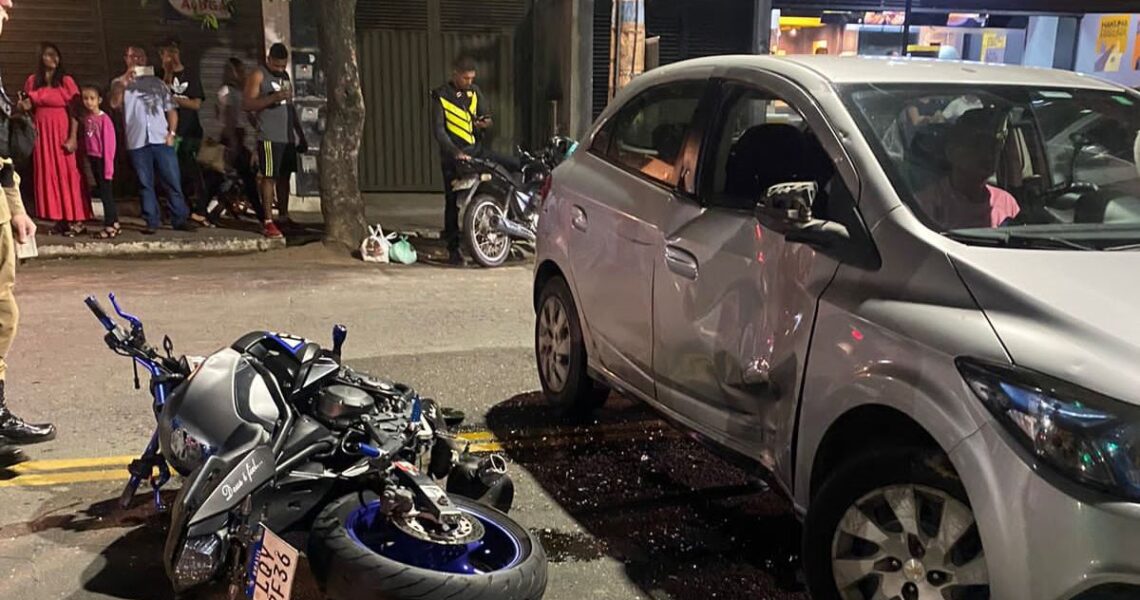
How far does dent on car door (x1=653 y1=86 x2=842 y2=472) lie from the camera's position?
11.3ft

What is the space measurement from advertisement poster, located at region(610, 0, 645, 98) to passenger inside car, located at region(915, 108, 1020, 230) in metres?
7.88

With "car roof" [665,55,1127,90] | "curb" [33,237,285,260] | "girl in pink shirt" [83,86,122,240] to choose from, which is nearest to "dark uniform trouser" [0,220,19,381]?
"car roof" [665,55,1127,90]

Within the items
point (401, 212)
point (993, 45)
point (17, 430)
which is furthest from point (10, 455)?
point (993, 45)

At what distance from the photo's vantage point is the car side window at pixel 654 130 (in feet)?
14.4

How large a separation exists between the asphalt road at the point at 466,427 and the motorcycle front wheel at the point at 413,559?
454mm

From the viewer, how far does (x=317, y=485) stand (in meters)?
3.39

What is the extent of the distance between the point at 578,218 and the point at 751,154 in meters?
1.20

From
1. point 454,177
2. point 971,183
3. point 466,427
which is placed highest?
point 971,183

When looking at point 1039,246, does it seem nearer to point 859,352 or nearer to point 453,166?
point 859,352

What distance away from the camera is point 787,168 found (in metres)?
4.02

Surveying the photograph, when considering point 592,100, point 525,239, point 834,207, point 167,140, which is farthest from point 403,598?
point 592,100

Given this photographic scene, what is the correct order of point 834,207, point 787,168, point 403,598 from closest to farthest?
point 403,598 < point 834,207 < point 787,168

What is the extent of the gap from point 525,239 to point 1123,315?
7.95 m

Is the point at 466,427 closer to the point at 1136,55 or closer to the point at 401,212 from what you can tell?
the point at 401,212
